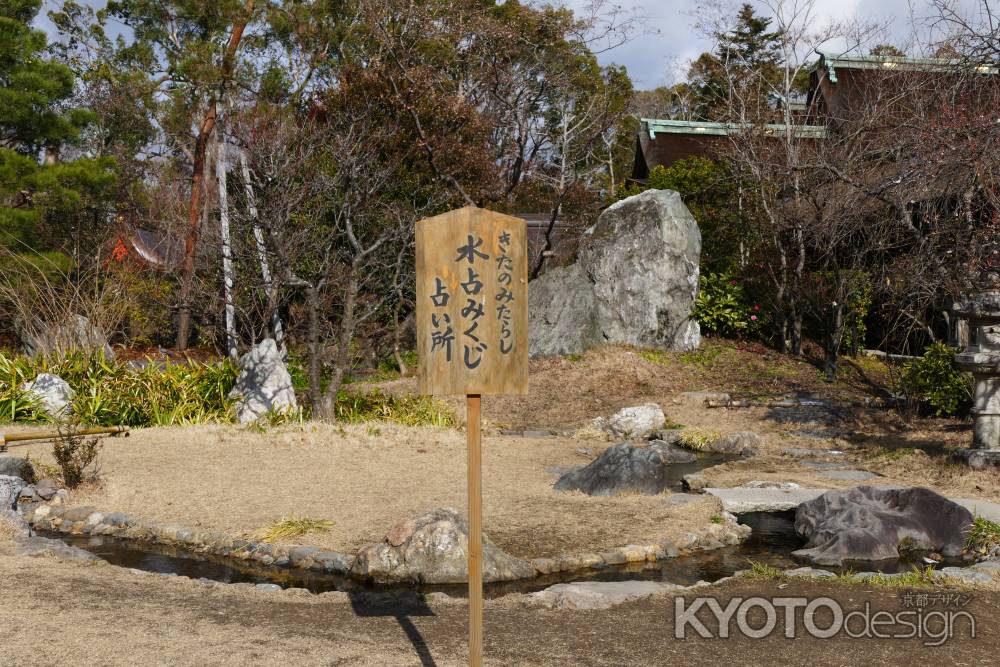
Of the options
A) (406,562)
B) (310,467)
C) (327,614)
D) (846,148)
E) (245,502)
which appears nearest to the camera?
(327,614)

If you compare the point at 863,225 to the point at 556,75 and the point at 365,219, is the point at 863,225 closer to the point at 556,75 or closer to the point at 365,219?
the point at 556,75

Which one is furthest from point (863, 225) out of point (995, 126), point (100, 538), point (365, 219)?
point (100, 538)

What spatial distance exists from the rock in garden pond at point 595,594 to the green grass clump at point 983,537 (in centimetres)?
240

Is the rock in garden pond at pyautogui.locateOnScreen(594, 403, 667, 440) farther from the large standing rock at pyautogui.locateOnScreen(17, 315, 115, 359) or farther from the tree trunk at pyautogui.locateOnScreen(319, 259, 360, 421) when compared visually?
the large standing rock at pyautogui.locateOnScreen(17, 315, 115, 359)

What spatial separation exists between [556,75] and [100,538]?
13.5 meters

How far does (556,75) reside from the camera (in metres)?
17.9

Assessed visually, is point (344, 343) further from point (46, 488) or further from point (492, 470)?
point (46, 488)

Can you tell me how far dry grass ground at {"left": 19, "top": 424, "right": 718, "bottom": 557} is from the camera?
693 centimetres

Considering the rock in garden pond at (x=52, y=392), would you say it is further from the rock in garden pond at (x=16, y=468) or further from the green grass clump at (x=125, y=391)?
the rock in garden pond at (x=16, y=468)

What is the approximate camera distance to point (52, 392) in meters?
11.3

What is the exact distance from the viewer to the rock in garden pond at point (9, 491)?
23.4ft

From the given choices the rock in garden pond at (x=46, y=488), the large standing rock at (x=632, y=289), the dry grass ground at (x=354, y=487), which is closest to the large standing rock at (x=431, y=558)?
the dry grass ground at (x=354, y=487)

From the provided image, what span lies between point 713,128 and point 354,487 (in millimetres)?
15099

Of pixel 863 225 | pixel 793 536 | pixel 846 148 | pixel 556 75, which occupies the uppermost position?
pixel 556 75
